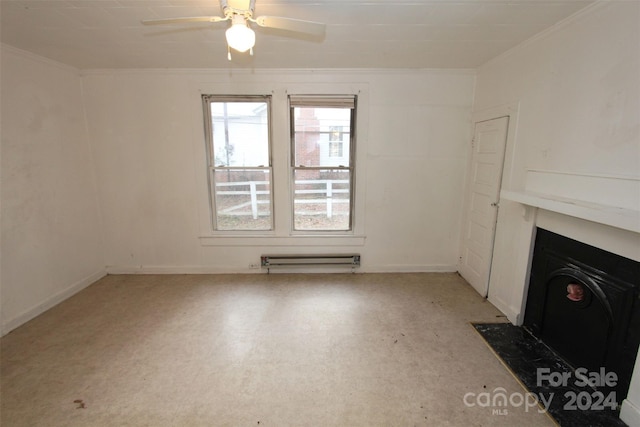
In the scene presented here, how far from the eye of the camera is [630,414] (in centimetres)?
169

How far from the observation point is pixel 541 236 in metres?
2.44

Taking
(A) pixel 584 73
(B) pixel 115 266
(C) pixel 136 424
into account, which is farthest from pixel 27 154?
(A) pixel 584 73

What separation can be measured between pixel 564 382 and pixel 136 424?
9.21ft

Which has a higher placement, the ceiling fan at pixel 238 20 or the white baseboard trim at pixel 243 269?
the ceiling fan at pixel 238 20

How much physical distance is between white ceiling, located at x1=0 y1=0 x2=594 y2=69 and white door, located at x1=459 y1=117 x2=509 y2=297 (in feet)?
2.64

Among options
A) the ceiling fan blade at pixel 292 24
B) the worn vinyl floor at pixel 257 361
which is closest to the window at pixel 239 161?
the worn vinyl floor at pixel 257 361

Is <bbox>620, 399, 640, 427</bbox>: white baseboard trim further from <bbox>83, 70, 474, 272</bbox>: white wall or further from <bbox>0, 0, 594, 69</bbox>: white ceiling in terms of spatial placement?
<bbox>0, 0, 594, 69</bbox>: white ceiling

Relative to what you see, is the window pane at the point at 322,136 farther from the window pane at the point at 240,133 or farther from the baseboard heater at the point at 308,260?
the baseboard heater at the point at 308,260

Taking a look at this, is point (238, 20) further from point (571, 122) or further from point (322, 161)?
point (571, 122)

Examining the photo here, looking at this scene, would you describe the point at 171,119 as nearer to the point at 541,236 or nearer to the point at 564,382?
the point at 541,236

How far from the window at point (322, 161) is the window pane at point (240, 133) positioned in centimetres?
38

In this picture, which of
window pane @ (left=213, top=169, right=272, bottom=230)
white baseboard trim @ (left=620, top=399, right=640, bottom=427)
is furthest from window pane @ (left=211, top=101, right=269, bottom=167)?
white baseboard trim @ (left=620, top=399, right=640, bottom=427)

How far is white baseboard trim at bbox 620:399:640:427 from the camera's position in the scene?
165 cm

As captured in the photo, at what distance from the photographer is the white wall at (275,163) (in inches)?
137
